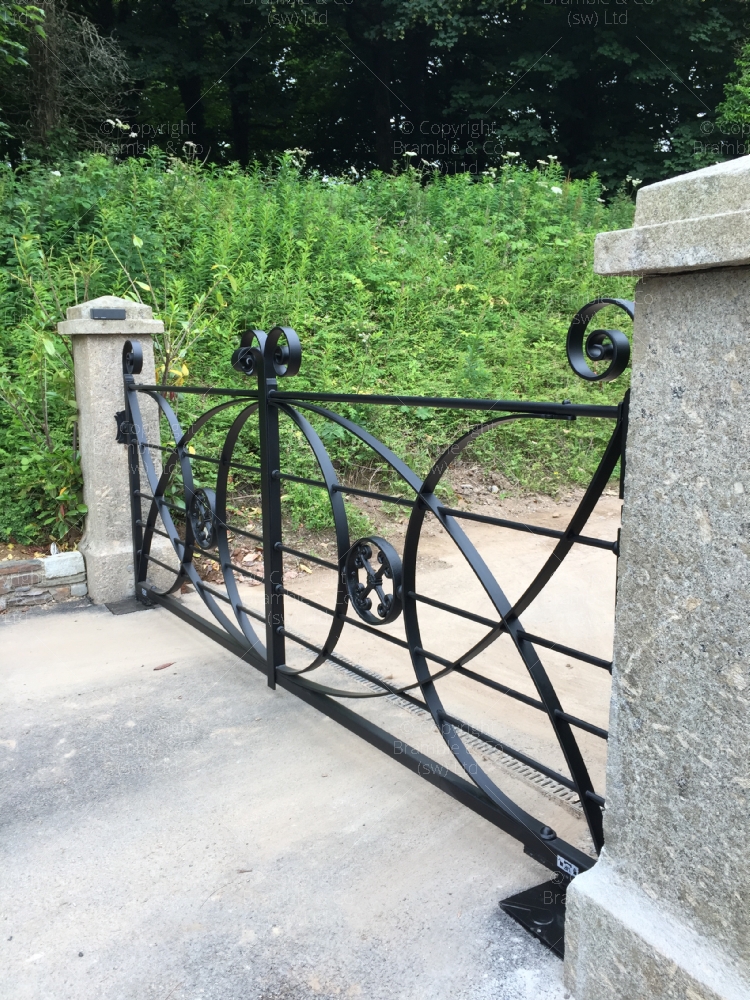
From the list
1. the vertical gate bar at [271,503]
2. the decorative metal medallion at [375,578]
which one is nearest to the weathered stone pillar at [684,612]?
the decorative metal medallion at [375,578]

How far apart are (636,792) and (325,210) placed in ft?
24.9

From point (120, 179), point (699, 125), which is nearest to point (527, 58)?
point (699, 125)

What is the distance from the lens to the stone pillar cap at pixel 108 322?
407 centimetres

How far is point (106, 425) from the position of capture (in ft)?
13.9

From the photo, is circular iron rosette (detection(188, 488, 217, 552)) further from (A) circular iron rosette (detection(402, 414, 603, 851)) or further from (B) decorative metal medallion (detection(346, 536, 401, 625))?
(A) circular iron rosette (detection(402, 414, 603, 851))

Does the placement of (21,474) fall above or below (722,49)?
below

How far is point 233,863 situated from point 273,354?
67.0 inches

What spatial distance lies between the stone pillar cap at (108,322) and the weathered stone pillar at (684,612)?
3262 mm

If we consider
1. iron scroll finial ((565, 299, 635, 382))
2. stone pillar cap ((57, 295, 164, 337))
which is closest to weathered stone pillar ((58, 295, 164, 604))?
stone pillar cap ((57, 295, 164, 337))

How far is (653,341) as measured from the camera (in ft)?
4.55

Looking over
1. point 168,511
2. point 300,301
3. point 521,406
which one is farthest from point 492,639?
point 300,301

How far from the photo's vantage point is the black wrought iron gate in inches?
70.1

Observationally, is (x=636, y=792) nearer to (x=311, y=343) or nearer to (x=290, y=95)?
(x=311, y=343)

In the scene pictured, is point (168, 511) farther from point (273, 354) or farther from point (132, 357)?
point (273, 354)
